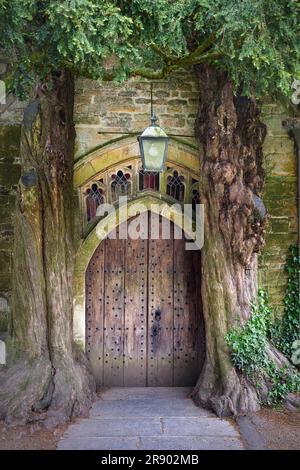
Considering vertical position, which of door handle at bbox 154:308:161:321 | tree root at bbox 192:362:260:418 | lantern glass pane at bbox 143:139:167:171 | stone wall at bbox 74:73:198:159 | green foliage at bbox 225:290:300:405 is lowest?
tree root at bbox 192:362:260:418

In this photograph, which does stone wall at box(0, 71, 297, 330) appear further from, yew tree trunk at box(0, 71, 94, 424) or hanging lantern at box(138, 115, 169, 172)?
hanging lantern at box(138, 115, 169, 172)

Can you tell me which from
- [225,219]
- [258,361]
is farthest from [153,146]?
[258,361]

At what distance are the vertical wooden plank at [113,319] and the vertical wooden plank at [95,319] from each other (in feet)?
0.20

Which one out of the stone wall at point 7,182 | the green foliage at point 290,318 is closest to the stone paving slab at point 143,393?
the green foliage at point 290,318

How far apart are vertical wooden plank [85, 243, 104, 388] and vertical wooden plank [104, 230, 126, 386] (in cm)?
6

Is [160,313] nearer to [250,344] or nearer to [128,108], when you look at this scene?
[250,344]

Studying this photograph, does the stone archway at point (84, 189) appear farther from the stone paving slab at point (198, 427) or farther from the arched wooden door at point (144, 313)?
the stone paving slab at point (198, 427)

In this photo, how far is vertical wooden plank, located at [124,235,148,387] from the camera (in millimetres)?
6477

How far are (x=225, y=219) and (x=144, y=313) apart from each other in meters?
1.62

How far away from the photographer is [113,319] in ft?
21.2

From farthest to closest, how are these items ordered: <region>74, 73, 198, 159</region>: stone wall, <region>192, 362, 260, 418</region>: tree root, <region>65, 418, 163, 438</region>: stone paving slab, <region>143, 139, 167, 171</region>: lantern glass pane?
<region>74, 73, 198, 159</region>: stone wall → <region>192, 362, 260, 418</region>: tree root → <region>143, 139, 167, 171</region>: lantern glass pane → <region>65, 418, 163, 438</region>: stone paving slab

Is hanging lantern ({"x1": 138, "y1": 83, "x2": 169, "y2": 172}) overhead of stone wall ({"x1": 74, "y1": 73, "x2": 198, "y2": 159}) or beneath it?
beneath

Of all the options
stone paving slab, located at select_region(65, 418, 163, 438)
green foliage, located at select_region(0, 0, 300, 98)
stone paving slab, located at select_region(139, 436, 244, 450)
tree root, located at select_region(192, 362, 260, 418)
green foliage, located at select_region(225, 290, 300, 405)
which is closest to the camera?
green foliage, located at select_region(0, 0, 300, 98)

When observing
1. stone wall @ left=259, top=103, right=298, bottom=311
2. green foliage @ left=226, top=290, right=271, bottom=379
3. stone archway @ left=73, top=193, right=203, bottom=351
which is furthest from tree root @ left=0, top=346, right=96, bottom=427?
stone wall @ left=259, top=103, right=298, bottom=311
